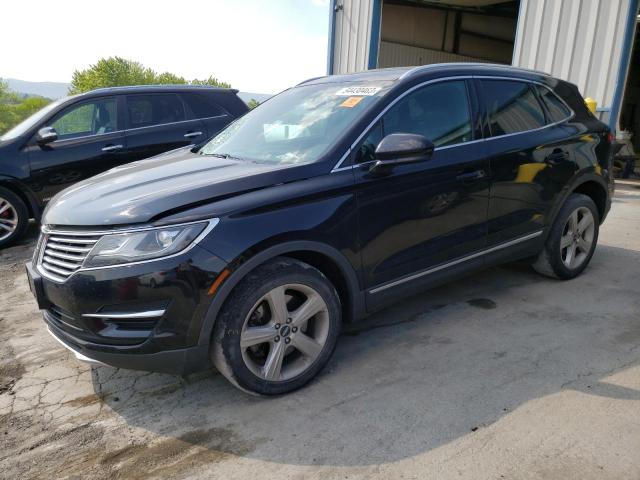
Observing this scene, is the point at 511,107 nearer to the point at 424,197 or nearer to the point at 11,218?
the point at 424,197

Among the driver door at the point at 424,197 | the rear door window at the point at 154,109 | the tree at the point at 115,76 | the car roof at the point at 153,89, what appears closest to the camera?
the driver door at the point at 424,197

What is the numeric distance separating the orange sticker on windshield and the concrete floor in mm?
1548

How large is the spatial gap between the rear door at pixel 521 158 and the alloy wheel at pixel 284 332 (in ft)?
5.19

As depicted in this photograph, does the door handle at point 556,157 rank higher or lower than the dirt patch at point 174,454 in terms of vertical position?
higher

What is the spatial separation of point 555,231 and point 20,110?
16746 millimetres

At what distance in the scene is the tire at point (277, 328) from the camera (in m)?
2.50

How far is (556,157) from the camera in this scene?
3.98 metres

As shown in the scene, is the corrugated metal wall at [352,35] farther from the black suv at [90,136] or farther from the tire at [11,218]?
the tire at [11,218]

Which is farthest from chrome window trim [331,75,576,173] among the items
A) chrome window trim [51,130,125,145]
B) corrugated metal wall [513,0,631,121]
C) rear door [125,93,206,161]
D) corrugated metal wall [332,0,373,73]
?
corrugated metal wall [332,0,373,73]

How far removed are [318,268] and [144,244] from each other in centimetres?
100

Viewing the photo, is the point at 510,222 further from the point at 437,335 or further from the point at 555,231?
the point at 437,335

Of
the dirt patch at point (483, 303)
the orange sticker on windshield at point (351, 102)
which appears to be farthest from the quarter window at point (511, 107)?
the dirt patch at point (483, 303)

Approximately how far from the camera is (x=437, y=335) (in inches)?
136

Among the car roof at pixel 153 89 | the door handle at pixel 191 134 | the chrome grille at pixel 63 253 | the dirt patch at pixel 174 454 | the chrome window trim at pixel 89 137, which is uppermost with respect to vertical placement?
the car roof at pixel 153 89
